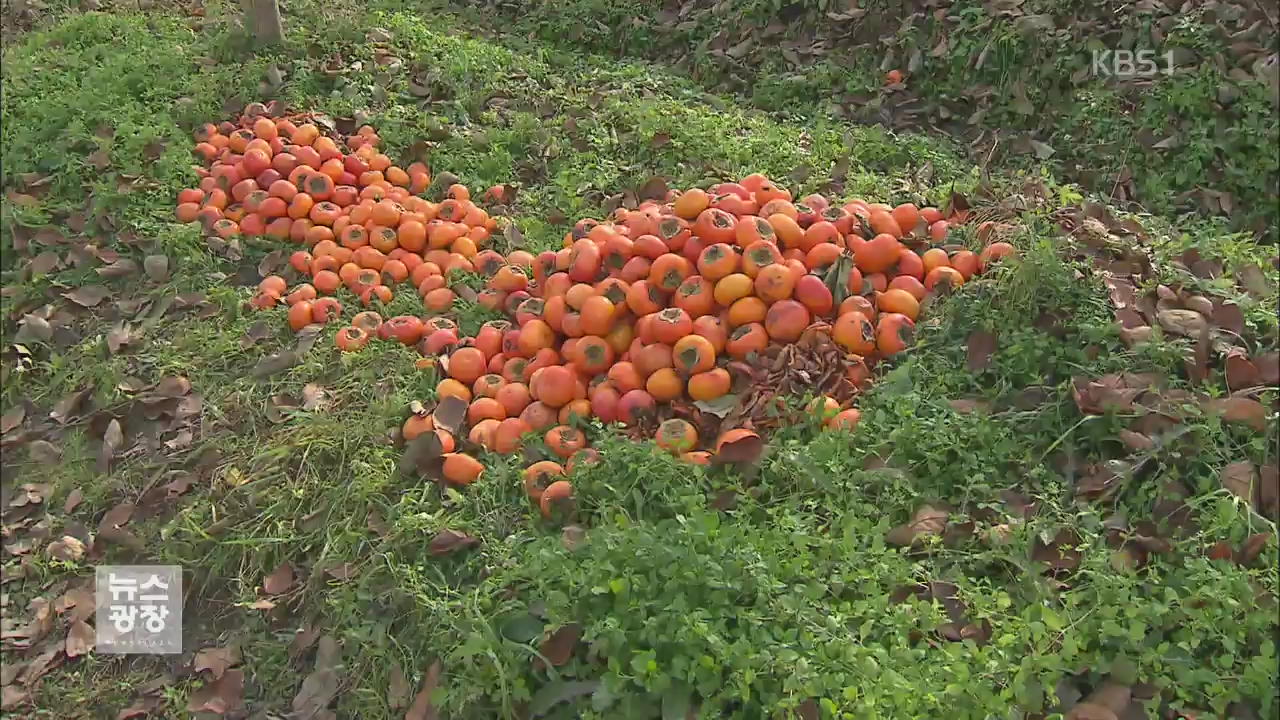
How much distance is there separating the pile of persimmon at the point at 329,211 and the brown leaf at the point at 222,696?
127cm

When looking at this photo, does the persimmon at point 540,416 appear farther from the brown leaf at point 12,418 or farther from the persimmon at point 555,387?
the brown leaf at point 12,418

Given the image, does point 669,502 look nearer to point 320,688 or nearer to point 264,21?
point 320,688

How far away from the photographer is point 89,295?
394cm

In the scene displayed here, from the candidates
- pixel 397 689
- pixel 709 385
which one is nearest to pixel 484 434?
pixel 709 385

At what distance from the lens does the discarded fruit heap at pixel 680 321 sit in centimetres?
288

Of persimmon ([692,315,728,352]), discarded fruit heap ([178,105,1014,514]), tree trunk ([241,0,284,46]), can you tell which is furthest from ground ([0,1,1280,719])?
tree trunk ([241,0,284,46])

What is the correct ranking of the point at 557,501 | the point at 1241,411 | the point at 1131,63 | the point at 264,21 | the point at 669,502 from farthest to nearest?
the point at 264,21, the point at 1131,63, the point at 557,501, the point at 669,502, the point at 1241,411

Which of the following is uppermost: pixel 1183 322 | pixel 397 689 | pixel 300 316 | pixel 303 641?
pixel 1183 322

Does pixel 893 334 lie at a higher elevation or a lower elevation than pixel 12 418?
higher

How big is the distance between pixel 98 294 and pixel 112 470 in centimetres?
101

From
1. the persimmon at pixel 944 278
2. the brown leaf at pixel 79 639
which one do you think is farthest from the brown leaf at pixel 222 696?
the persimmon at pixel 944 278

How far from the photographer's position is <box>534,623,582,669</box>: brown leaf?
2195mm

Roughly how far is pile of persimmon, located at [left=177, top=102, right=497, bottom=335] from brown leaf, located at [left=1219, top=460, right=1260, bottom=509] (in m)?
2.61

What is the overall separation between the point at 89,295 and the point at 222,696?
208cm
